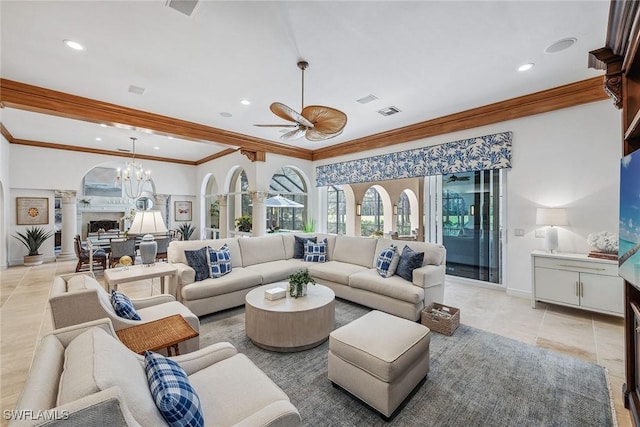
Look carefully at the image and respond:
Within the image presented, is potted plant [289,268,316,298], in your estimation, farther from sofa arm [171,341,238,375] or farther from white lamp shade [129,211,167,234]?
white lamp shade [129,211,167,234]

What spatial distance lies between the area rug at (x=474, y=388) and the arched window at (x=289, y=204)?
4.63 meters

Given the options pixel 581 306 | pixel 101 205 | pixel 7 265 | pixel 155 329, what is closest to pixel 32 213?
pixel 7 265

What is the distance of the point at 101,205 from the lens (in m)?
10.7

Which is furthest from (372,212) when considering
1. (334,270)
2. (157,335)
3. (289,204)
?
(157,335)

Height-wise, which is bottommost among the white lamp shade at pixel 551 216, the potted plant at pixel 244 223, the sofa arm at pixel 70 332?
the sofa arm at pixel 70 332

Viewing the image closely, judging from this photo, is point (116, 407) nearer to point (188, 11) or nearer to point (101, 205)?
point (188, 11)

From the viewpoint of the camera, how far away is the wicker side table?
1696mm

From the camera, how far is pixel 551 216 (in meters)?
3.63

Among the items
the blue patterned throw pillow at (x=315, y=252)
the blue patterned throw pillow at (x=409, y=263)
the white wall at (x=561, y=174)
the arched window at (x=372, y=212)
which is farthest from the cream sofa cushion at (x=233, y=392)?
the arched window at (x=372, y=212)

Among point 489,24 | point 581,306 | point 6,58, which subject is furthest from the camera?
point 581,306

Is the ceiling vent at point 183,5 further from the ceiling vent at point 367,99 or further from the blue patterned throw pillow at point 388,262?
the blue patterned throw pillow at point 388,262

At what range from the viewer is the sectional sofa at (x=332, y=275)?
11.0ft

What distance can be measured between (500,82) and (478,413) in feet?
12.2

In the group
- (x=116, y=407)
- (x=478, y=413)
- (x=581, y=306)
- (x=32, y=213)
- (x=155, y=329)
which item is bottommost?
(x=478, y=413)
